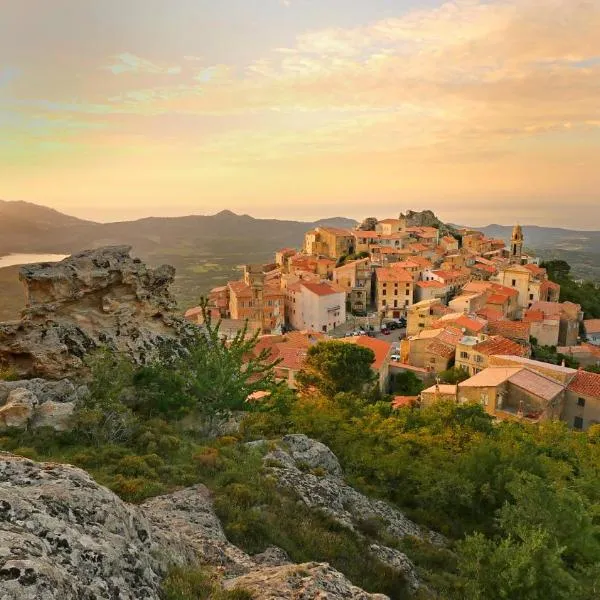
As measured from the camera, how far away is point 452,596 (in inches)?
350

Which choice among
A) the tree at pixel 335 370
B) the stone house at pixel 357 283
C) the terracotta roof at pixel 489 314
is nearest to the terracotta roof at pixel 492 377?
the tree at pixel 335 370

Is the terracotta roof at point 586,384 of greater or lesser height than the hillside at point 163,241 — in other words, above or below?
below

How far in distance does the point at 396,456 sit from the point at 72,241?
138 ft

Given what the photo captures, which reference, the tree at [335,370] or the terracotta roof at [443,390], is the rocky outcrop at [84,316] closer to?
the tree at [335,370]

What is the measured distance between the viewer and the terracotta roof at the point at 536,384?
32044 millimetres

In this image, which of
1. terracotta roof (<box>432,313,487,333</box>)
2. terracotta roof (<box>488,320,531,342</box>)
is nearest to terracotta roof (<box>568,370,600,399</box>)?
terracotta roof (<box>432,313,487,333</box>)

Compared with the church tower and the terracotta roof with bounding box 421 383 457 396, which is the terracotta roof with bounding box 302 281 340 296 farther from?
the church tower

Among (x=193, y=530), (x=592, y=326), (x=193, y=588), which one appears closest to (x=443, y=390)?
(x=193, y=530)

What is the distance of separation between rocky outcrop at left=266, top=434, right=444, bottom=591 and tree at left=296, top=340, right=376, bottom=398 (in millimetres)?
18113

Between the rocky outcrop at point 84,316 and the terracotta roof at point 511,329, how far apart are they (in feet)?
144

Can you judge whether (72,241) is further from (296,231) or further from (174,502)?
(296,231)

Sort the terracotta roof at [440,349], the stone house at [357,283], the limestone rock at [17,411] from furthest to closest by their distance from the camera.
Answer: the stone house at [357,283]
the terracotta roof at [440,349]
the limestone rock at [17,411]

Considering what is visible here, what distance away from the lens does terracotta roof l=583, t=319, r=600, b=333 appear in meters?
64.8

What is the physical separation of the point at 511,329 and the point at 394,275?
76.7 feet
